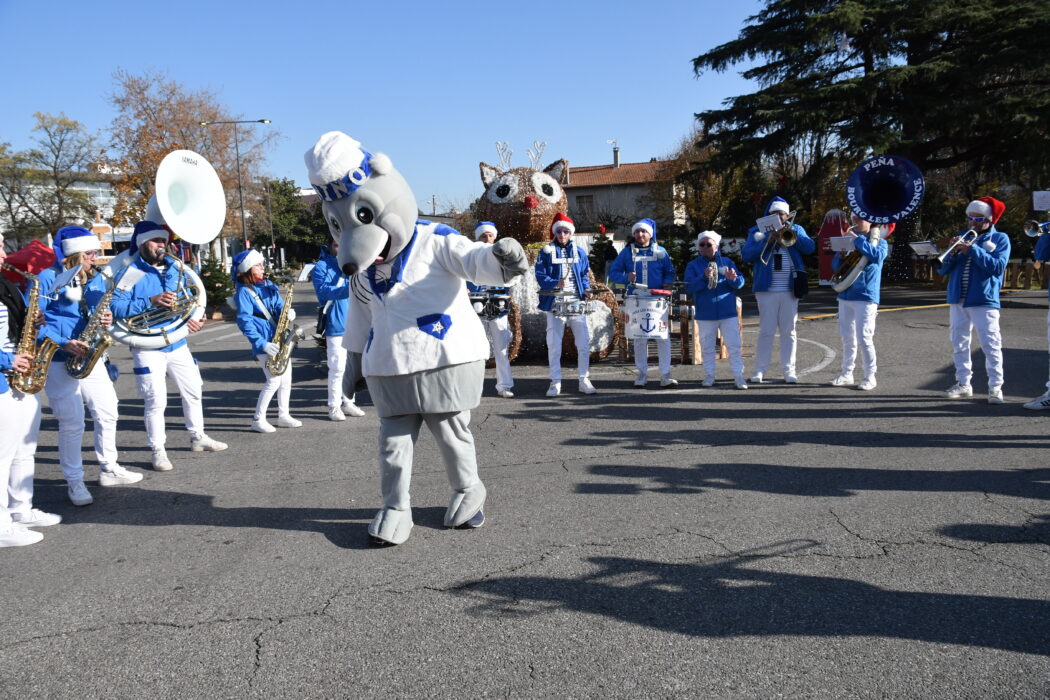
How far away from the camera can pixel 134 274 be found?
587 cm

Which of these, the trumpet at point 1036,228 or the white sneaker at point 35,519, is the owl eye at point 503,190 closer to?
the trumpet at point 1036,228

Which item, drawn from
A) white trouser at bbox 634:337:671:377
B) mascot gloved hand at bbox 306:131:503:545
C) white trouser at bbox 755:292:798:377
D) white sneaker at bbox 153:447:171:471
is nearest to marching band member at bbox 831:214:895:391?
white trouser at bbox 755:292:798:377

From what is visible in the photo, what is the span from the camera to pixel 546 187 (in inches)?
447

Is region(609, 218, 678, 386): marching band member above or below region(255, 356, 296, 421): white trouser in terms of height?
above

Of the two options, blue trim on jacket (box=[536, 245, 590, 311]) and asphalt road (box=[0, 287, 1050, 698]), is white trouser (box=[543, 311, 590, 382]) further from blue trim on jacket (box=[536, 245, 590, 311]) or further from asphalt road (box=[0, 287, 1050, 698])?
asphalt road (box=[0, 287, 1050, 698])

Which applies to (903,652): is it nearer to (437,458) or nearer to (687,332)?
(437,458)

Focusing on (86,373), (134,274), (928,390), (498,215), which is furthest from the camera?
(498,215)

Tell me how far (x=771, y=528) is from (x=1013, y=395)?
5049 millimetres

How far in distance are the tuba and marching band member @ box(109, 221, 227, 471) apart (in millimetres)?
6632

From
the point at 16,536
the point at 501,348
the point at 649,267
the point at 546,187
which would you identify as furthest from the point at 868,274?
the point at 16,536

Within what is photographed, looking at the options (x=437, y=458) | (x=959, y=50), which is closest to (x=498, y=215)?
(x=437, y=458)

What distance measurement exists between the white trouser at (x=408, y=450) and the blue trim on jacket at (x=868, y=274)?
5.43 meters

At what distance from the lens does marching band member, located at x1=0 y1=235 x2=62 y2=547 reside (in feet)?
14.3

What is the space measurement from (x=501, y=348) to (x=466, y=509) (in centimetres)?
441
